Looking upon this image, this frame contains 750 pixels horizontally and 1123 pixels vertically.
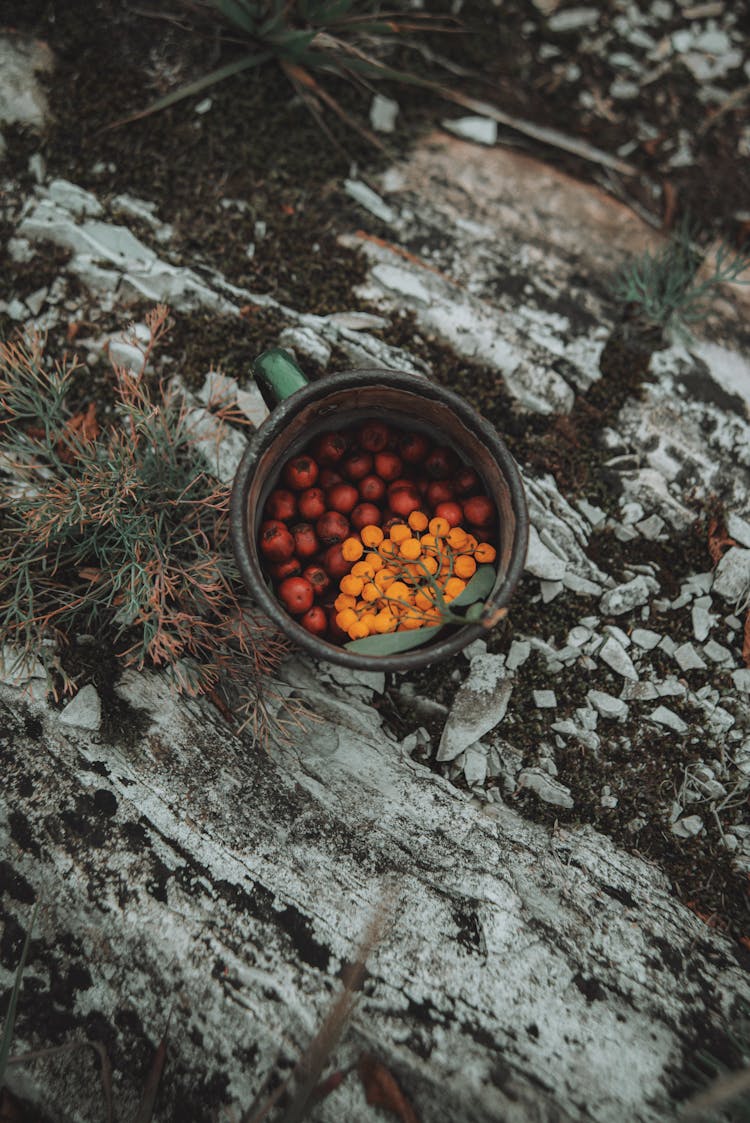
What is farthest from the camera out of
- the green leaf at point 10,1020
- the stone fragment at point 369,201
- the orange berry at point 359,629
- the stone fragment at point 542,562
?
the stone fragment at point 369,201

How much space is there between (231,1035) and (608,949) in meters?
0.92

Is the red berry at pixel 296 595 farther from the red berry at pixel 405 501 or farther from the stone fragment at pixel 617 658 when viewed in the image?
the stone fragment at pixel 617 658

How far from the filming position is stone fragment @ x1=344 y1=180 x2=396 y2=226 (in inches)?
95.8

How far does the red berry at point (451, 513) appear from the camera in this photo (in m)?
1.92

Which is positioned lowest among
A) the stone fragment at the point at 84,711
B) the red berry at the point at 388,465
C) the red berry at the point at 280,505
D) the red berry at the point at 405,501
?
the stone fragment at the point at 84,711

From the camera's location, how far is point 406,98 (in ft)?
8.36

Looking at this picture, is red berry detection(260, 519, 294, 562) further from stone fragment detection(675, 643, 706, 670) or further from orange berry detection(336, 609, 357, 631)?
stone fragment detection(675, 643, 706, 670)

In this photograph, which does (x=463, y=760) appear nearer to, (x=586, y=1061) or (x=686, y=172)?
(x=586, y=1061)

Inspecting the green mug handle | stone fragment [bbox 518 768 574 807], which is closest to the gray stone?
stone fragment [bbox 518 768 574 807]

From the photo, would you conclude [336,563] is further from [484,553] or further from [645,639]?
[645,639]

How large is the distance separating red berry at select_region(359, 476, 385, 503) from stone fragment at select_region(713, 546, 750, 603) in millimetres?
1119

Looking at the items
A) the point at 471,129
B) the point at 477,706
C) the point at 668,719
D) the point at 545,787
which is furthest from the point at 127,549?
the point at 471,129

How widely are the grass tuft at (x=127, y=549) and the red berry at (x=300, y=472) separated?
0.22 meters

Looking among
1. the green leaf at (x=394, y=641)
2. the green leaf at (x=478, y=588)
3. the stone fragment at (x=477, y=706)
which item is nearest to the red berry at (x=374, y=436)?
the green leaf at (x=478, y=588)
